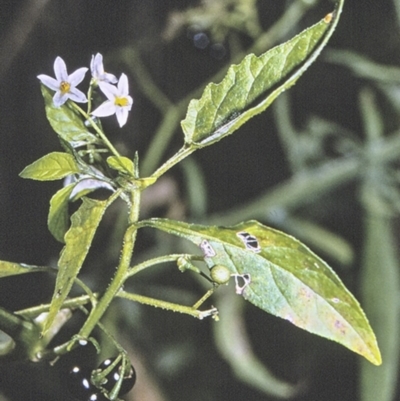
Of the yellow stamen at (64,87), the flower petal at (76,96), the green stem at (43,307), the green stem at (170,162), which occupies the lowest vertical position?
the green stem at (43,307)

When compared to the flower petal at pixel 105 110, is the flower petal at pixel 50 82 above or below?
above

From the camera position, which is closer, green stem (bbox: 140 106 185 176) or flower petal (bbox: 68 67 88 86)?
flower petal (bbox: 68 67 88 86)

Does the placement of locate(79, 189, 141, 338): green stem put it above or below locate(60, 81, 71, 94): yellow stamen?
below

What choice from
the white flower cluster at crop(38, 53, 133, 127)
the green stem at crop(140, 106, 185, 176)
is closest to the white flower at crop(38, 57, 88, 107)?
the white flower cluster at crop(38, 53, 133, 127)

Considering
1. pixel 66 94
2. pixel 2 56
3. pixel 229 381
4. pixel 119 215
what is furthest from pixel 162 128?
pixel 66 94

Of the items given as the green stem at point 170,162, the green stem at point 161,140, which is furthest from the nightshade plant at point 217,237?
the green stem at point 161,140

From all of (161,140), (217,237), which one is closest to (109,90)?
(217,237)

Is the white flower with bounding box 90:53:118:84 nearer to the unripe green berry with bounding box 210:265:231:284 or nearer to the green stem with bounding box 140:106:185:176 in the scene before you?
the unripe green berry with bounding box 210:265:231:284

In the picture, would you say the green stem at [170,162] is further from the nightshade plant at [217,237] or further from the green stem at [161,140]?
the green stem at [161,140]
